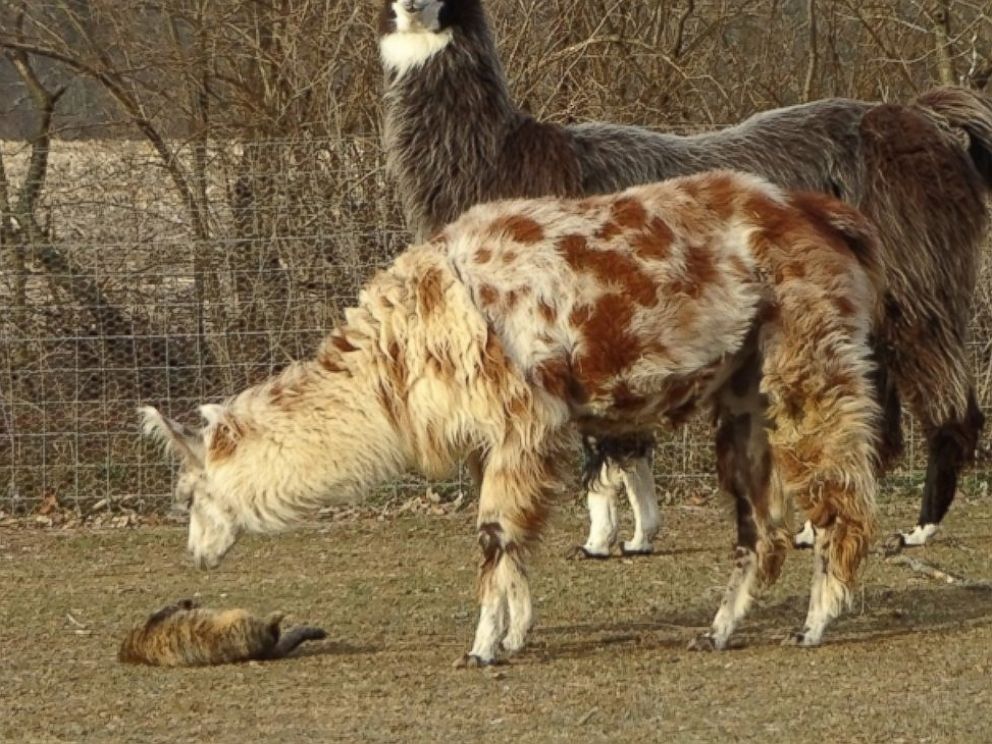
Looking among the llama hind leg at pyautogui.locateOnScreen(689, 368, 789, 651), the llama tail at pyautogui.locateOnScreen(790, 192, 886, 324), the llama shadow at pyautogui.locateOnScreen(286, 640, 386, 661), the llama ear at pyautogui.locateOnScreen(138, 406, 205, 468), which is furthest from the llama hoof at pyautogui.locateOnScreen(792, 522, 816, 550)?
the llama ear at pyautogui.locateOnScreen(138, 406, 205, 468)

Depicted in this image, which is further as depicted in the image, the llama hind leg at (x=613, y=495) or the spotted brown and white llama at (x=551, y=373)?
the llama hind leg at (x=613, y=495)

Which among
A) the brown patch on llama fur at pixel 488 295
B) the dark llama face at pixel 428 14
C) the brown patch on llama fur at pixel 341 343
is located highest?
the dark llama face at pixel 428 14

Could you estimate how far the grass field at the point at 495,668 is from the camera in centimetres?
526

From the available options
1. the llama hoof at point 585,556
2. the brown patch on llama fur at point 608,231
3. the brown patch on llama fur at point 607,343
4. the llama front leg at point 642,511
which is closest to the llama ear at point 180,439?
the brown patch on llama fur at point 607,343

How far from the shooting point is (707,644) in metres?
6.25

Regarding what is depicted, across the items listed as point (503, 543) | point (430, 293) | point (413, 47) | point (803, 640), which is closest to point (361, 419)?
point (430, 293)

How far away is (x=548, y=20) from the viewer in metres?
11.7

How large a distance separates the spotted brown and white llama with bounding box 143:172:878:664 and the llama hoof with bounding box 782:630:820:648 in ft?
0.09

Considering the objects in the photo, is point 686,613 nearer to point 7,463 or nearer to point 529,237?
point 529,237

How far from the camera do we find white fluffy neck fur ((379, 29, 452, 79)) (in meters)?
8.25

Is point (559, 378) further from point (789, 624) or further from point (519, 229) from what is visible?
point (789, 624)

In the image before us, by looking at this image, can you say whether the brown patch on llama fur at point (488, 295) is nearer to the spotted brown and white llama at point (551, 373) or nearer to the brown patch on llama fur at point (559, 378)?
the spotted brown and white llama at point (551, 373)

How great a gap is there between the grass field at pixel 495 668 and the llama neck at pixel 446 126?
1526 mm

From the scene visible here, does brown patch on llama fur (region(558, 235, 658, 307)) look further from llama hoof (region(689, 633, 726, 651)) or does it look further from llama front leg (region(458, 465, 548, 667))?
llama hoof (region(689, 633, 726, 651))
